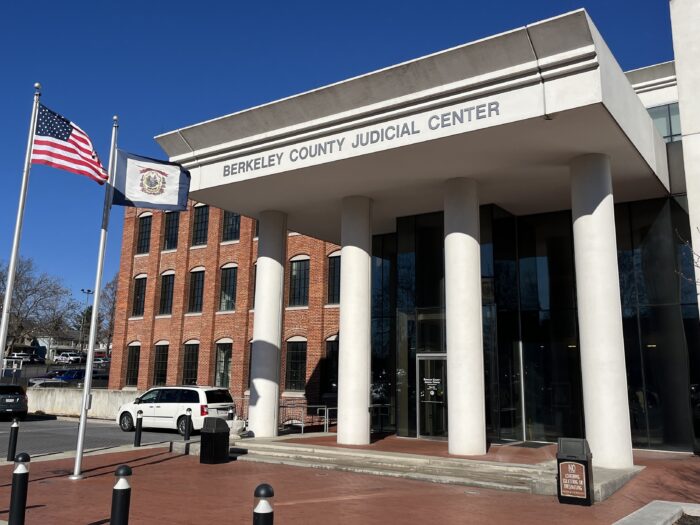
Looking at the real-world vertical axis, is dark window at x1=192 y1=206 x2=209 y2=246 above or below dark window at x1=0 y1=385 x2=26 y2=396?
above

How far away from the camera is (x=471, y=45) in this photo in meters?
12.1

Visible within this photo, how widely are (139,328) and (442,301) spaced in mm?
21925

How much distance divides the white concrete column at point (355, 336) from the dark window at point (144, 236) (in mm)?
21331

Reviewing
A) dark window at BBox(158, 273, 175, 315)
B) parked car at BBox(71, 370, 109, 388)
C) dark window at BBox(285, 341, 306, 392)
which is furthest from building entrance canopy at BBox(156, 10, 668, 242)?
parked car at BBox(71, 370, 109, 388)

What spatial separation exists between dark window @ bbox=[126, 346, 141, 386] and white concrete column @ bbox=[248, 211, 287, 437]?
1827 centimetres

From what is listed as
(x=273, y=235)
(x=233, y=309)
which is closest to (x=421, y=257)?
(x=273, y=235)

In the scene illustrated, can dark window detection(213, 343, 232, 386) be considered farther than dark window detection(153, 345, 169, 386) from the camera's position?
No

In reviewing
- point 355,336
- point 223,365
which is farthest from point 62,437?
point 355,336

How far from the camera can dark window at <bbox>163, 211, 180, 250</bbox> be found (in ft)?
112

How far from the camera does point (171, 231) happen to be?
3431 cm

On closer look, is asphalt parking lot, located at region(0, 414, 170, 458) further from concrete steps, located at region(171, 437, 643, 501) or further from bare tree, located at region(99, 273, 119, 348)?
bare tree, located at region(99, 273, 119, 348)

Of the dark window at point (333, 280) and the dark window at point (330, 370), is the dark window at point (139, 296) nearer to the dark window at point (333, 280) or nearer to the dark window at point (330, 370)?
the dark window at point (333, 280)

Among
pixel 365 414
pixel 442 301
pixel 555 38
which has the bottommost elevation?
pixel 365 414

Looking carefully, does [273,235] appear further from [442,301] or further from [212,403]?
[212,403]
